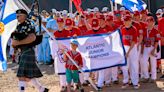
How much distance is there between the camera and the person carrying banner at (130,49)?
29.8ft

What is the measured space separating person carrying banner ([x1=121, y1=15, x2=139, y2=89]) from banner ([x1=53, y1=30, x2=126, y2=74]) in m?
0.16

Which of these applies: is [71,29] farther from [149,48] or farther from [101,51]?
[149,48]

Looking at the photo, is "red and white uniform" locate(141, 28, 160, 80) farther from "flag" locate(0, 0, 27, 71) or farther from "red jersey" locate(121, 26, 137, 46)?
"flag" locate(0, 0, 27, 71)

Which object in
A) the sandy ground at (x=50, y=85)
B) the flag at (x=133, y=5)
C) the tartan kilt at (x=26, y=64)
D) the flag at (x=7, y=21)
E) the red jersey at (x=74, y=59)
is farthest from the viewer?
the flag at (x=133, y=5)

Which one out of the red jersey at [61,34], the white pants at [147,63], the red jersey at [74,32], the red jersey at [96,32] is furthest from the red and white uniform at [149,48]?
the red jersey at [61,34]

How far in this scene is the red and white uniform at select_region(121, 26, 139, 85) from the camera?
29.9 ft

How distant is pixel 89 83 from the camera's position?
9.96 metres

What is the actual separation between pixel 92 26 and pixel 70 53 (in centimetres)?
87

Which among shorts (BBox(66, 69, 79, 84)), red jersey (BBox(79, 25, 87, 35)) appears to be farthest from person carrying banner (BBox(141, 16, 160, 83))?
shorts (BBox(66, 69, 79, 84))

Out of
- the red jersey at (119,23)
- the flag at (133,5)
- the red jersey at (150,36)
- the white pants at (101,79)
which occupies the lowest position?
the white pants at (101,79)

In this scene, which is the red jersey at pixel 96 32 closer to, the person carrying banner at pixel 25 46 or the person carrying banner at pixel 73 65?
the person carrying banner at pixel 73 65

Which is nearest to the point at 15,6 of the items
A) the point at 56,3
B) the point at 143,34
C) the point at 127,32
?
the point at 127,32

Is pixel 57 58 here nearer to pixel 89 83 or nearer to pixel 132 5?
pixel 89 83

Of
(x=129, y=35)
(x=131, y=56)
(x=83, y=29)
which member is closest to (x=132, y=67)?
(x=131, y=56)
